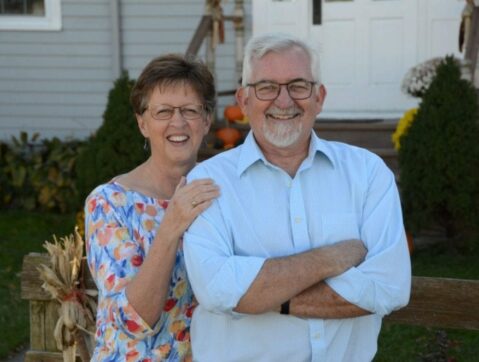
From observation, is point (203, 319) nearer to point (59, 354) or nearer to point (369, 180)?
point (369, 180)

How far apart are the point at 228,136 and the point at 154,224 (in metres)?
5.40

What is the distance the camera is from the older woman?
9.00ft

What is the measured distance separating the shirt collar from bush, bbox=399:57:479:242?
4.37m

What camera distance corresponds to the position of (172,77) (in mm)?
2963

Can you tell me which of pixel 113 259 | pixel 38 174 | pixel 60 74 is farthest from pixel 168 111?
pixel 60 74

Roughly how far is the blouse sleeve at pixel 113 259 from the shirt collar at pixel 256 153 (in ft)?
1.33

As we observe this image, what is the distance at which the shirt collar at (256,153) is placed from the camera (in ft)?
9.23

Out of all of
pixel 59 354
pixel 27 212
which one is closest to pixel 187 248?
pixel 59 354

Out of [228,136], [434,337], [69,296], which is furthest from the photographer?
Result: [228,136]

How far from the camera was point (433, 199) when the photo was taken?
23.2ft

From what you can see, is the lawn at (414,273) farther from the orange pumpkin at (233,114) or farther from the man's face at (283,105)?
the man's face at (283,105)

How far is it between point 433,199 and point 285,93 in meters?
4.53

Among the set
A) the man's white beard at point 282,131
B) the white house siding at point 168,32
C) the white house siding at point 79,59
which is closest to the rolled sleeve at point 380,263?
the man's white beard at point 282,131

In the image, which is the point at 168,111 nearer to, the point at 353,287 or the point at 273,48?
the point at 273,48
